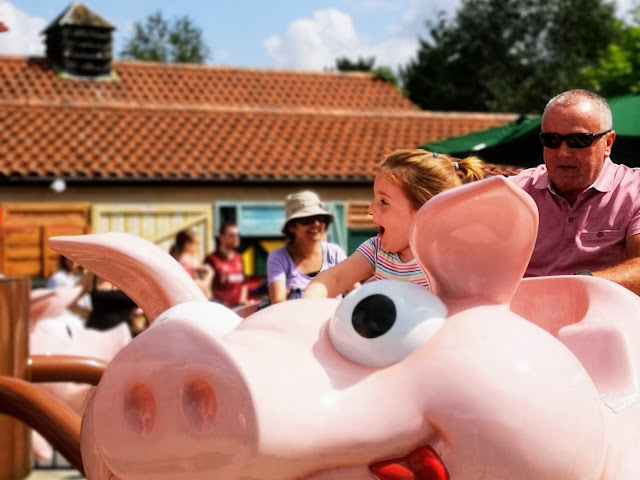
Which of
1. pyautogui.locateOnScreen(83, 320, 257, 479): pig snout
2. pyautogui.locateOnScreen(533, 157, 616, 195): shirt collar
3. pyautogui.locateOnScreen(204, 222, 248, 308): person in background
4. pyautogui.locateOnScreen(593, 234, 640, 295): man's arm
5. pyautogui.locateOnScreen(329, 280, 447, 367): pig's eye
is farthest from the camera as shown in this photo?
pyautogui.locateOnScreen(204, 222, 248, 308): person in background

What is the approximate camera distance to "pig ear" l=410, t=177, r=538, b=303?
1508mm

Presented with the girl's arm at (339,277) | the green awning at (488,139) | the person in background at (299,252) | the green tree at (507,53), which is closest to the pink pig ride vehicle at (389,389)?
the girl's arm at (339,277)

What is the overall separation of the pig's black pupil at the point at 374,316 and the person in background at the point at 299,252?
10.0ft

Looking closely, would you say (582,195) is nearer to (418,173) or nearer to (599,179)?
(599,179)

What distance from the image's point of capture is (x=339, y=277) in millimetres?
2275

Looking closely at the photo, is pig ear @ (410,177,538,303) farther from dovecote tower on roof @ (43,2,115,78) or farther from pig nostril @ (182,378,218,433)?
dovecote tower on roof @ (43,2,115,78)

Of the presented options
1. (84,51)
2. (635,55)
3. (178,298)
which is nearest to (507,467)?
(178,298)

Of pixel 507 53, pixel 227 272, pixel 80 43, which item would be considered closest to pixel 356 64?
pixel 507 53

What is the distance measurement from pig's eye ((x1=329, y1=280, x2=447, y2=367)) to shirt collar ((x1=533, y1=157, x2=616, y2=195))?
1.46 meters

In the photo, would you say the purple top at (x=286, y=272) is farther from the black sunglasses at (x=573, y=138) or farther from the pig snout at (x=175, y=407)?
the pig snout at (x=175, y=407)

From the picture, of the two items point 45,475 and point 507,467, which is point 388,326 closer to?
point 507,467

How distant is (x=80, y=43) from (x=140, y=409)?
23.4 metres

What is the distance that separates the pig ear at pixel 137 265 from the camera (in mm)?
1744

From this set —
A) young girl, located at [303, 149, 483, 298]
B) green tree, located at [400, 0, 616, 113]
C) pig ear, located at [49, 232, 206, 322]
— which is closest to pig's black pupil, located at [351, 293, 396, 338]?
pig ear, located at [49, 232, 206, 322]
